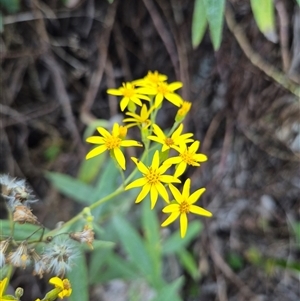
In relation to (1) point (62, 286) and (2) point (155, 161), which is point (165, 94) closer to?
(2) point (155, 161)

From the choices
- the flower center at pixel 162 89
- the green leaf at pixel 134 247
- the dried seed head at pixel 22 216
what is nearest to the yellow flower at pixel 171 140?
the flower center at pixel 162 89

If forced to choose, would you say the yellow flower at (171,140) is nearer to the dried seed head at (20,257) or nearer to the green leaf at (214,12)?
the green leaf at (214,12)

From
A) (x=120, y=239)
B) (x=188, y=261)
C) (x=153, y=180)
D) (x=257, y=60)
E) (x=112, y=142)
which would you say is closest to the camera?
(x=153, y=180)

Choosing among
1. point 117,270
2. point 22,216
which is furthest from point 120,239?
point 22,216

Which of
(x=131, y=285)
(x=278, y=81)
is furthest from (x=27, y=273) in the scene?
(x=278, y=81)

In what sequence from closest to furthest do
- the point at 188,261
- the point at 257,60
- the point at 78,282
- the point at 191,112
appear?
the point at 78,282, the point at 257,60, the point at 188,261, the point at 191,112

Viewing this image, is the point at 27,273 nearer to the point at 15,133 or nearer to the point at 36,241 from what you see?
the point at 15,133
